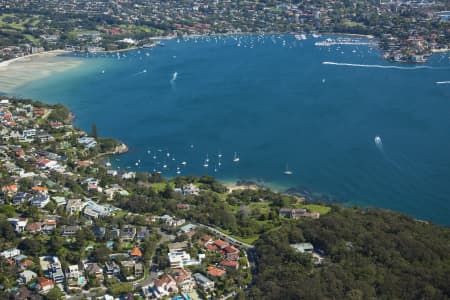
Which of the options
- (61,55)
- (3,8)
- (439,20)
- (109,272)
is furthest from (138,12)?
(109,272)

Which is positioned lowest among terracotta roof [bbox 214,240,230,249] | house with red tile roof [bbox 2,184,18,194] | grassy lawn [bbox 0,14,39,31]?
terracotta roof [bbox 214,240,230,249]

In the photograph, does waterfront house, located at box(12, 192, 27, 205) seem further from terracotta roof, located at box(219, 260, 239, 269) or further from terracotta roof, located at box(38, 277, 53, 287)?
terracotta roof, located at box(219, 260, 239, 269)

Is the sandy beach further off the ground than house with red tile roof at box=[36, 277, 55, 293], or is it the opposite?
house with red tile roof at box=[36, 277, 55, 293]

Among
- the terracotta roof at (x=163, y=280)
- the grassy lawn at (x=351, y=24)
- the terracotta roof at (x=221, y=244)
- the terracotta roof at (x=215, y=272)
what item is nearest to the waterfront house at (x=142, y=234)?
the terracotta roof at (x=221, y=244)

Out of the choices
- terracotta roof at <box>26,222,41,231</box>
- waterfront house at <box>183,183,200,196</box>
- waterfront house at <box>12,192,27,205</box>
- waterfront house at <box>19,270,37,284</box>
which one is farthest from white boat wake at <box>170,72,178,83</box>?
waterfront house at <box>19,270,37,284</box>

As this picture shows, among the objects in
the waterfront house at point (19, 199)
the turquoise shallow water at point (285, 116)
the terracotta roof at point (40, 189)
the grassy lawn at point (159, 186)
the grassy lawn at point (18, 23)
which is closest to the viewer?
the waterfront house at point (19, 199)

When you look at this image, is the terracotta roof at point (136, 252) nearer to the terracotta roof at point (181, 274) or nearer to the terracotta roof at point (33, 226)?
the terracotta roof at point (181, 274)
